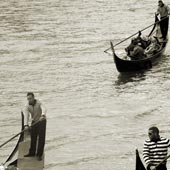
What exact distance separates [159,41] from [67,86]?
260cm

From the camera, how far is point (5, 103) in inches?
400

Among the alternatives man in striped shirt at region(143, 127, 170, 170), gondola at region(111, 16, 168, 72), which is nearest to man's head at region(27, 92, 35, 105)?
man in striped shirt at region(143, 127, 170, 170)

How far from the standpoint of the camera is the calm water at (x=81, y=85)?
827 cm

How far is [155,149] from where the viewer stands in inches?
212

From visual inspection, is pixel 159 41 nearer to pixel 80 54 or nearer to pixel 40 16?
pixel 80 54

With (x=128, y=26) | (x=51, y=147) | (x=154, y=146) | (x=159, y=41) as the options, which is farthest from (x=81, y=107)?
(x=128, y=26)

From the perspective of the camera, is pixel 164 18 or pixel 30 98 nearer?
pixel 30 98

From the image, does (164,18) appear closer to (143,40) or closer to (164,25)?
(164,25)

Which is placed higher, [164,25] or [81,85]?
[164,25]

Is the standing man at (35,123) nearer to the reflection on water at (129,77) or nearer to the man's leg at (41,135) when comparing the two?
the man's leg at (41,135)

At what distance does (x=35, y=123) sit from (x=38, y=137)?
230 millimetres

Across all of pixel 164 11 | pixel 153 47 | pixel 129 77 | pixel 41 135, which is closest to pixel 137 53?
pixel 129 77

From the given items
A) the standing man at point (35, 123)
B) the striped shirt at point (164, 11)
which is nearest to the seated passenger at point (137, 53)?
the striped shirt at point (164, 11)

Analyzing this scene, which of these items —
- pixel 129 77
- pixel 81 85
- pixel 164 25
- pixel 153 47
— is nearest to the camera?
pixel 81 85
